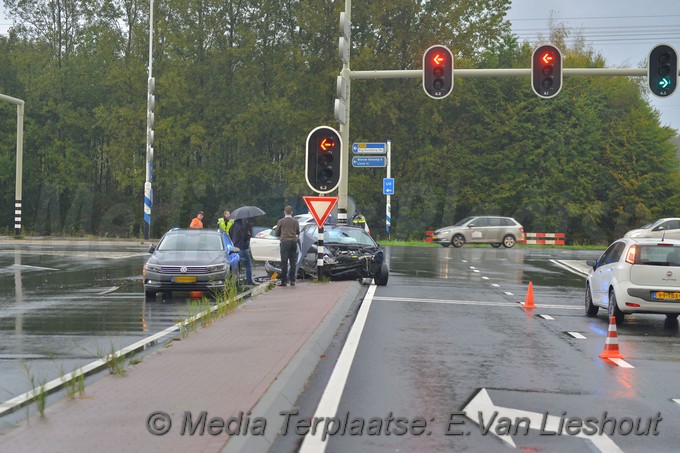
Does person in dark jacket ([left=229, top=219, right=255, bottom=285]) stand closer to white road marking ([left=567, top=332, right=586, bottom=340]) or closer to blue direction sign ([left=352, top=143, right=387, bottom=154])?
white road marking ([left=567, top=332, right=586, bottom=340])

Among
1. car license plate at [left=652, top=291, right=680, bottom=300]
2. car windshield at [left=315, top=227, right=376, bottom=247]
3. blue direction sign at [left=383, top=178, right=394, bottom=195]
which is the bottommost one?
car license plate at [left=652, top=291, right=680, bottom=300]

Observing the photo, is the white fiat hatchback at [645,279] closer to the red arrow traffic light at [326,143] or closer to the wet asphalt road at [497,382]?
the wet asphalt road at [497,382]

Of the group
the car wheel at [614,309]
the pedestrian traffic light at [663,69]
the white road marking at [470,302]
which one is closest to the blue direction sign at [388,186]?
the pedestrian traffic light at [663,69]

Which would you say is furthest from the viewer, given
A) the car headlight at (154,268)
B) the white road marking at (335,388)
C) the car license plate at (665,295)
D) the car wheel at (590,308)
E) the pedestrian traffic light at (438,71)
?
the pedestrian traffic light at (438,71)

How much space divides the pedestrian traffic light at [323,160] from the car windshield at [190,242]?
242 centimetres

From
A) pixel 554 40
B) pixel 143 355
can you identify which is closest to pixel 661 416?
pixel 143 355

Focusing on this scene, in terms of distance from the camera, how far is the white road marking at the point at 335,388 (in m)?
7.06

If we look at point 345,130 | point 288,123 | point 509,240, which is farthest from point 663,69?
point 288,123

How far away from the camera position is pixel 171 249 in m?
20.6

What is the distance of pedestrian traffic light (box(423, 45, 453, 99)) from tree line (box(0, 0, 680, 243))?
1266 inches

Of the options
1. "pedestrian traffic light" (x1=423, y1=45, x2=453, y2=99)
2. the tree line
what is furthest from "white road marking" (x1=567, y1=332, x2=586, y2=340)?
the tree line

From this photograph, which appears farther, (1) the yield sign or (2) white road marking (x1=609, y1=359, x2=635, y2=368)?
(1) the yield sign

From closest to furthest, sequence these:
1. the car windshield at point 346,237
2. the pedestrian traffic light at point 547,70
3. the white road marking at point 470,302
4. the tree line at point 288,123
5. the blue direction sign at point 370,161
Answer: the white road marking at point 470,302 < the car windshield at point 346,237 < the pedestrian traffic light at point 547,70 < the blue direction sign at point 370,161 < the tree line at point 288,123

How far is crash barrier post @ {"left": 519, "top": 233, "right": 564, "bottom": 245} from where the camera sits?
5919 cm
